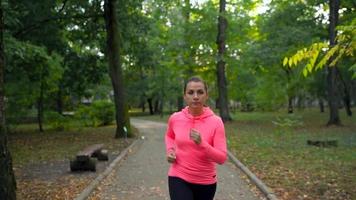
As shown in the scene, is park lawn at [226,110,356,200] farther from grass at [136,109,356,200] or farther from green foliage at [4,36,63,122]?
green foliage at [4,36,63,122]

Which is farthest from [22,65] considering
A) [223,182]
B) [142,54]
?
[223,182]

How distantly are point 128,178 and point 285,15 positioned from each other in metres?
22.2

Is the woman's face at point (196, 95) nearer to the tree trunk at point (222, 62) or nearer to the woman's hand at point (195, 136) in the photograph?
the woman's hand at point (195, 136)

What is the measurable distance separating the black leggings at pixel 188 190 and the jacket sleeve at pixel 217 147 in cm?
31

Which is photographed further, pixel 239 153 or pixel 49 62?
pixel 49 62

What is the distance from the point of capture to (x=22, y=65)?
2323 centimetres

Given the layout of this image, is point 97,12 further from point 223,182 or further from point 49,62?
point 223,182

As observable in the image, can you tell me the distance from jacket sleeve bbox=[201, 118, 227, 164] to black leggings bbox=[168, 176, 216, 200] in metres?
0.31

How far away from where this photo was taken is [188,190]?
4.32m

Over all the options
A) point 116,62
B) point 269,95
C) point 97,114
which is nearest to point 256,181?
point 116,62

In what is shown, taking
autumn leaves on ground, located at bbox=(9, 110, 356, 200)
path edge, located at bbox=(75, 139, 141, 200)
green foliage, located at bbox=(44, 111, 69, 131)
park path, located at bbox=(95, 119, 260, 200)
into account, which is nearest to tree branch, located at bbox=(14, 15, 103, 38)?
autumn leaves on ground, located at bbox=(9, 110, 356, 200)

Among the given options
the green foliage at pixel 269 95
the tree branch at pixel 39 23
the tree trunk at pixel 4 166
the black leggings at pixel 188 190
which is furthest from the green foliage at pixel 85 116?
the black leggings at pixel 188 190

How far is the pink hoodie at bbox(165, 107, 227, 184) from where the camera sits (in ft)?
13.8

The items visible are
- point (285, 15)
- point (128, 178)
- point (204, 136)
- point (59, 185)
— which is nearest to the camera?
point (204, 136)
